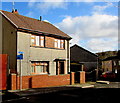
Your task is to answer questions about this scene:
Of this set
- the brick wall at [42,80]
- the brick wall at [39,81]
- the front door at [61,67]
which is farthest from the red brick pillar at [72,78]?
the front door at [61,67]

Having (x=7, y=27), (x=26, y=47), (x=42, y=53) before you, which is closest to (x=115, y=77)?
(x=42, y=53)

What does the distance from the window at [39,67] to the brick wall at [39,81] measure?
8.70ft

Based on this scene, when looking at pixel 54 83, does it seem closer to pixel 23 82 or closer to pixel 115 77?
pixel 23 82

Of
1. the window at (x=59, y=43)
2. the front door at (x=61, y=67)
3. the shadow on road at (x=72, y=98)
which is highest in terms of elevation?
the window at (x=59, y=43)

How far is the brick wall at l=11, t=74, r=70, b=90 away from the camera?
47.2 feet

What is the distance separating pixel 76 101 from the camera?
34.3 feet

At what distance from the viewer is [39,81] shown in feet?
53.3

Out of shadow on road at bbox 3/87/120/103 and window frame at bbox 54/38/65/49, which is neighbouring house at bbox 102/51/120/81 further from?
shadow on road at bbox 3/87/120/103

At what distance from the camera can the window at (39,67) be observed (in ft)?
62.5

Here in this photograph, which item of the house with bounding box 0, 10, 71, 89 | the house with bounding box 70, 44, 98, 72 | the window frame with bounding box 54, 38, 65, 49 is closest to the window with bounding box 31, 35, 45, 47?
the house with bounding box 0, 10, 71, 89

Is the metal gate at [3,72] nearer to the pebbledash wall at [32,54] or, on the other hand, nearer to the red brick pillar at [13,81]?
the red brick pillar at [13,81]

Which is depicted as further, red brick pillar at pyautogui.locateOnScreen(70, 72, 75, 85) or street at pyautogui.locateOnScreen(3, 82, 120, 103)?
red brick pillar at pyautogui.locateOnScreen(70, 72, 75, 85)

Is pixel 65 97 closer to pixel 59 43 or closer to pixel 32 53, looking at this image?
pixel 32 53

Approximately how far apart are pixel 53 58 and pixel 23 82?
22.5 ft
